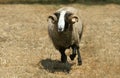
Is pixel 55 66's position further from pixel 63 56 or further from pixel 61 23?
pixel 61 23

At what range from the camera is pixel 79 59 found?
41.1 feet

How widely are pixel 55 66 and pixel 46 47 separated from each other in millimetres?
2671

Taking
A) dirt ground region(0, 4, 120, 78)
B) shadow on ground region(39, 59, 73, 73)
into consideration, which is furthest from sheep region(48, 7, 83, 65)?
dirt ground region(0, 4, 120, 78)

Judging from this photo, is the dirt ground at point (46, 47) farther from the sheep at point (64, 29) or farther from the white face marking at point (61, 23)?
the white face marking at point (61, 23)

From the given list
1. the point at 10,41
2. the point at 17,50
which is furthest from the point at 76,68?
the point at 10,41

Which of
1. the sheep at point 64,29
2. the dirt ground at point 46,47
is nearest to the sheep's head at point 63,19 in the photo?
the sheep at point 64,29

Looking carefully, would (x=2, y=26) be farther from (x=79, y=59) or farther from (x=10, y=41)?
(x=79, y=59)

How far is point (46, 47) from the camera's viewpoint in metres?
14.8

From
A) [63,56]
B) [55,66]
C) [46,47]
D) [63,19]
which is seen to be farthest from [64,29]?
[46,47]

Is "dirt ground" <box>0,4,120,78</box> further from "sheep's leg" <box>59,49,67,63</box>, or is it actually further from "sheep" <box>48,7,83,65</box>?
"sheep" <box>48,7,83,65</box>

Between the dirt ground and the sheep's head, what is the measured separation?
1420 mm

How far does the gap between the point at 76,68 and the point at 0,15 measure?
33.2ft

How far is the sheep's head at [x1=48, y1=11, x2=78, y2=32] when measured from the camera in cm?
1090

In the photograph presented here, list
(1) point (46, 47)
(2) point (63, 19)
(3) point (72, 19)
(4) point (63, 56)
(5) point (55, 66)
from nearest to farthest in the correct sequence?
(2) point (63, 19)
(3) point (72, 19)
(5) point (55, 66)
(4) point (63, 56)
(1) point (46, 47)
